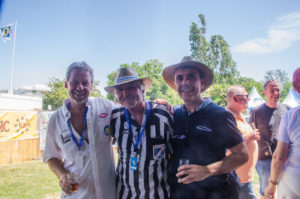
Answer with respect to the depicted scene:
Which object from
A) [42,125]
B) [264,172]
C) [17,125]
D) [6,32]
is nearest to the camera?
[264,172]

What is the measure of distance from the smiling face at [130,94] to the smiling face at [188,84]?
477mm

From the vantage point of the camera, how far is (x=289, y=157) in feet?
7.71

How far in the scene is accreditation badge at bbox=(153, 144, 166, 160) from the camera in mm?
2131

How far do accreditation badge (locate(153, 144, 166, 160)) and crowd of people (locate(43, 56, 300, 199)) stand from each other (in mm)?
10

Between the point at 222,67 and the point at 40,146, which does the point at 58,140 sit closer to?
the point at 40,146

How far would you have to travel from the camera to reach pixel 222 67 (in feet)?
138

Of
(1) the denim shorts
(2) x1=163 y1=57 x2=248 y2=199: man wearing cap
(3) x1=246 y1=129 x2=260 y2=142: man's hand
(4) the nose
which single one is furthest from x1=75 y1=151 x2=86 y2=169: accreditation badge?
(1) the denim shorts

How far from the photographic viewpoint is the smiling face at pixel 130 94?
227 cm

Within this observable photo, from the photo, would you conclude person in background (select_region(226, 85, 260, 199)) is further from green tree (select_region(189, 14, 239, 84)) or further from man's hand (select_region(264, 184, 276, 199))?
green tree (select_region(189, 14, 239, 84))

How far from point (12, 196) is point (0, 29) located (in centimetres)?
1980

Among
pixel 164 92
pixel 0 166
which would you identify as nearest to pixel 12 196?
pixel 0 166

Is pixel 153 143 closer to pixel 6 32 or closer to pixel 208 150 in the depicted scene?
pixel 208 150

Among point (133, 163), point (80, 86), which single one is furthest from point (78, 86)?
point (133, 163)

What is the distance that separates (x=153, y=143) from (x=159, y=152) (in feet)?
0.37
